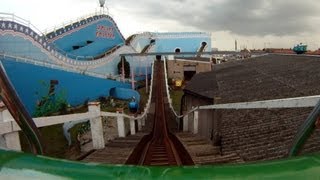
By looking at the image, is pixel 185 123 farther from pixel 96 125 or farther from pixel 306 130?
pixel 306 130

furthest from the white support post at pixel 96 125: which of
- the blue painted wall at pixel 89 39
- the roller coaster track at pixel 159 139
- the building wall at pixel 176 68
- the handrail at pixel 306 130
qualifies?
the building wall at pixel 176 68

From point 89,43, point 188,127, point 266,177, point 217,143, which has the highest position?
point 89,43

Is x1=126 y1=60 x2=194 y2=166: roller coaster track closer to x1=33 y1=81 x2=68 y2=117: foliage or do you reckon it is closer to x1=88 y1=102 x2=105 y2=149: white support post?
x1=88 y1=102 x2=105 y2=149: white support post

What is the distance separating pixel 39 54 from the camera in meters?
12.1

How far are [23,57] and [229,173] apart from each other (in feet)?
36.0

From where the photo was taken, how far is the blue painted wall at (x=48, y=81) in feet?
32.9

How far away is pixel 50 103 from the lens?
10906 millimetres

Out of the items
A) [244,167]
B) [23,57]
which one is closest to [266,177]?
[244,167]

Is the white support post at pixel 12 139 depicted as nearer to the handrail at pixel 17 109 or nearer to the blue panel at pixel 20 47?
the handrail at pixel 17 109

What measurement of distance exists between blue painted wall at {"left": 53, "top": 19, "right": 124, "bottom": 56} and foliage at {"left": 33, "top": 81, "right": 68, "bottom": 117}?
14.6ft

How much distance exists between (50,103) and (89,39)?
26.4 ft

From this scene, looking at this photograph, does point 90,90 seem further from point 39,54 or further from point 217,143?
point 217,143

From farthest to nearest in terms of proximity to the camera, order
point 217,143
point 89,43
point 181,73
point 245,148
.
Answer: point 181,73 → point 89,43 → point 217,143 → point 245,148

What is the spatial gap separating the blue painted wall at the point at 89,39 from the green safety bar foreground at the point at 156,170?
597 inches
